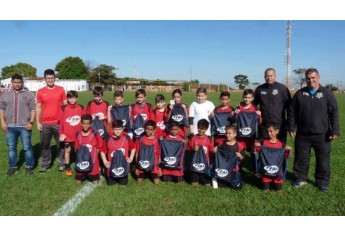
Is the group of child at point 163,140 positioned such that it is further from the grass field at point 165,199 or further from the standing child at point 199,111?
the grass field at point 165,199

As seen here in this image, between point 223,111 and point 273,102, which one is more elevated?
point 273,102

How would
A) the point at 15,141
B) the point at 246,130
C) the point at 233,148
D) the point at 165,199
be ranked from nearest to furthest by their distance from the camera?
1. the point at 165,199
2. the point at 233,148
3. the point at 246,130
4. the point at 15,141

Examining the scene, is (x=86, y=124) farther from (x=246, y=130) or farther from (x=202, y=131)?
(x=246, y=130)

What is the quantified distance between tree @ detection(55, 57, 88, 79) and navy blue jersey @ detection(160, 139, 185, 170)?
109 metres

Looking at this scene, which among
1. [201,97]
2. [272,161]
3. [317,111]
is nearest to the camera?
[317,111]

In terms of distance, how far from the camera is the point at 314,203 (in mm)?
5070

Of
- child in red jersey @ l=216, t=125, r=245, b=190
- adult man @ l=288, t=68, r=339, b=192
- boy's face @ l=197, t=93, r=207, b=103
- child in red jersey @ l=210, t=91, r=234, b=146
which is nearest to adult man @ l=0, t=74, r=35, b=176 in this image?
boy's face @ l=197, t=93, r=207, b=103

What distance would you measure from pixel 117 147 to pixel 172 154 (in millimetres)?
1113

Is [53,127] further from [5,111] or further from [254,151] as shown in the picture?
[254,151]

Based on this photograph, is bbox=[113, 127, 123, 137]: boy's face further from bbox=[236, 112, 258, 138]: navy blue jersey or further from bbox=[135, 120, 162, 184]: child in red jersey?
bbox=[236, 112, 258, 138]: navy blue jersey

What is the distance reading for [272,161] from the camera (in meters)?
5.75

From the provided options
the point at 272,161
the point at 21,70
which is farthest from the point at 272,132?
the point at 21,70

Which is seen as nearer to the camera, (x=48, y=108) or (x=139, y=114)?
(x=48, y=108)

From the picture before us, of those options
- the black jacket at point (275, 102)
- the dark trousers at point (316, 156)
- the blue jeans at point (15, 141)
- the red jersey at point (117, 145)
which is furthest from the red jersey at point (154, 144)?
the dark trousers at point (316, 156)
